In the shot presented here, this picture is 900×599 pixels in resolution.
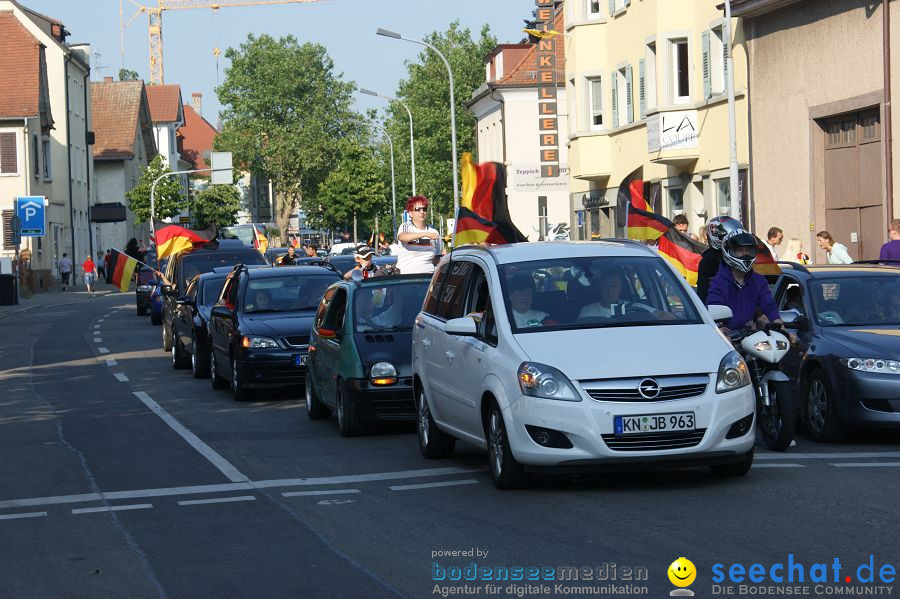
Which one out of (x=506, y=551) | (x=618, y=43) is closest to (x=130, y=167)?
(x=618, y=43)

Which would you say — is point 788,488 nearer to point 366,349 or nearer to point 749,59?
point 366,349

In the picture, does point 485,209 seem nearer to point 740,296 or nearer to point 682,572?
point 740,296

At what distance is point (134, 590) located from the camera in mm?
7410

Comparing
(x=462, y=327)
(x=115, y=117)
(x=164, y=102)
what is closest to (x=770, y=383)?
(x=462, y=327)

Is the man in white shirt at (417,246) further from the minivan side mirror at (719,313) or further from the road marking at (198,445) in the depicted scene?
the minivan side mirror at (719,313)

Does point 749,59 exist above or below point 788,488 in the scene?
above

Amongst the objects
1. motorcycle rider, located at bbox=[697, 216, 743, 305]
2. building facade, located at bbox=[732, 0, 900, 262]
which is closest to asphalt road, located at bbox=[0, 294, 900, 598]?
motorcycle rider, located at bbox=[697, 216, 743, 305]

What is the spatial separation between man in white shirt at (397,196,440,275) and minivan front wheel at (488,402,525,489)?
23.0ft

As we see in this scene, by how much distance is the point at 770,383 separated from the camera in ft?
39.1

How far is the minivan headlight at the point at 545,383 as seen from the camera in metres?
9.57

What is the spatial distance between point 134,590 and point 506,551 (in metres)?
1.91

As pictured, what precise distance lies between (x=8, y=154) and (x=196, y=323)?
171ft

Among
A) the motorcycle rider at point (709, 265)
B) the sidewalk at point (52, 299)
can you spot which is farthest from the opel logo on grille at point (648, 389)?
the sidewalk at point (52, 299)

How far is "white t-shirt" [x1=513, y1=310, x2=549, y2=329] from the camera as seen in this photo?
34.0ft
